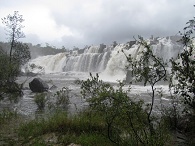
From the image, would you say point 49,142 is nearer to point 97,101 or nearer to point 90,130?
point 90,130

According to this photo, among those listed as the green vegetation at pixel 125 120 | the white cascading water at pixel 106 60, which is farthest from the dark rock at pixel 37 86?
the green vegetation at pixel 125 120

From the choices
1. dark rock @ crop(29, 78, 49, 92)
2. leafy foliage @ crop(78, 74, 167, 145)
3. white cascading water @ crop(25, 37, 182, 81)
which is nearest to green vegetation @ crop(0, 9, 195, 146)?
leafy foliage @ crop(78, 74, 167, 145)

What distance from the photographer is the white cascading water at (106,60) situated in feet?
128

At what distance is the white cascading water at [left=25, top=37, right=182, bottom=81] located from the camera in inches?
1532

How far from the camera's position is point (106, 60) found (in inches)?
1838

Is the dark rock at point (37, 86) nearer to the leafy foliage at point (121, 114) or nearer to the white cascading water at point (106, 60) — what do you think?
the white cascading water at point (106, 60)

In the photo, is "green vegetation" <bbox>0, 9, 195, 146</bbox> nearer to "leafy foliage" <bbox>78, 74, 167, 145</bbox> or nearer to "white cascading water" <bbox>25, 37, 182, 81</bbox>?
"leafy foliage" <bbox>78, 74, 167, 145</bbox>

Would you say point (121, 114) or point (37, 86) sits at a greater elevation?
point (121, 114)

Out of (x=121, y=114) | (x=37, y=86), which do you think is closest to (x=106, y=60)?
(x=37, y=86)

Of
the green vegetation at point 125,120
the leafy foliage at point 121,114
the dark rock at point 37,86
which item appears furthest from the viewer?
the dark rock at point 37,86

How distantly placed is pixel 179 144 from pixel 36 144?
14.2 ft

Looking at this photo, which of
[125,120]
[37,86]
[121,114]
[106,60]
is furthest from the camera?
[106,60]

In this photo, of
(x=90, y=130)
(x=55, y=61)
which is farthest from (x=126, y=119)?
(x=55, y=61)

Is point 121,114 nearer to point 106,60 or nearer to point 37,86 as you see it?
point 37,86
